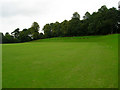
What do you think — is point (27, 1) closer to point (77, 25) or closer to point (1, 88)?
point (1, 88)

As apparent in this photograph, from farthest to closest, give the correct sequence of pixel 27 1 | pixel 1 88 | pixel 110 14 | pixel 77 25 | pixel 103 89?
pixel 77 25 → pixel 110 14 → pixel 27 1 → pixel 1 88 → pixel 103 89

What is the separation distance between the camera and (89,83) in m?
2.90

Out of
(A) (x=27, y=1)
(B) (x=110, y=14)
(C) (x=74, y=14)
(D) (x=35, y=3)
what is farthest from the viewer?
(C) (x=74, y=14)

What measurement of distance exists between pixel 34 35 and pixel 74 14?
95.1 feet

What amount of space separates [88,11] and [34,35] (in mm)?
37986

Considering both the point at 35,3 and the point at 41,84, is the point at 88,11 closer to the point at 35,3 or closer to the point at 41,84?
the point at 35,3

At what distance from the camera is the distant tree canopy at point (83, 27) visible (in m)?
39.0

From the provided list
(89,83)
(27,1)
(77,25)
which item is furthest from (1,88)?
(77,25)

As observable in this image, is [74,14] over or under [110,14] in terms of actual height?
over

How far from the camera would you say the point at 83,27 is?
4828 cm

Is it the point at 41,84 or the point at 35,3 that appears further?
the point at 35,3

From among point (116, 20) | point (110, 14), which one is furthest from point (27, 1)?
point (116, 20)

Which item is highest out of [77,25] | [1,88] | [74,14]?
[74,14]

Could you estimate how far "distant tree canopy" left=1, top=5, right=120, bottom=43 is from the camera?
39003mm
